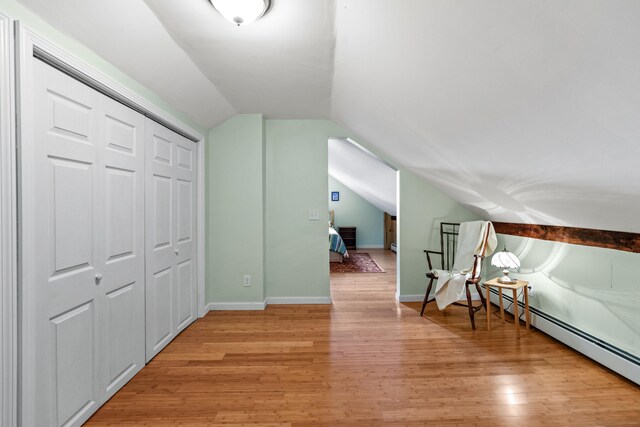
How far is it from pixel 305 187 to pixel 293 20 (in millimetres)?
2049

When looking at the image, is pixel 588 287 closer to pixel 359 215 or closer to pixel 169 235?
pixel 169 235

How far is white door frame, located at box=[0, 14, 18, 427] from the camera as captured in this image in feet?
3.88

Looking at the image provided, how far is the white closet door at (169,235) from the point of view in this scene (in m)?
2.27

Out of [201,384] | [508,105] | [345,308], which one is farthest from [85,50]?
[345,308]

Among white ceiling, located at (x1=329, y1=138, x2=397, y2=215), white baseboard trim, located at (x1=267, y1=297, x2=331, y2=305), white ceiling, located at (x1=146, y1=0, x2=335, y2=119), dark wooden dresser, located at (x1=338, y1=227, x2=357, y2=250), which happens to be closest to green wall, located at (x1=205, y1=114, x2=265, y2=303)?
white baseboard trim, located at (x1=267, y1=297, x2=331, y2=305)

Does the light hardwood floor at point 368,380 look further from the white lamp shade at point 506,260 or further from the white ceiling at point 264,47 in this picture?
the white ceiling at point 264,47

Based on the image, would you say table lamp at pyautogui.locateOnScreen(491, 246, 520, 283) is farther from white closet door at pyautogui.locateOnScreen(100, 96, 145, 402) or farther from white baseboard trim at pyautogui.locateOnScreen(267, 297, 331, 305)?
white closet door at pyautogui.locateOnScreen(100, 96, 145, 402)

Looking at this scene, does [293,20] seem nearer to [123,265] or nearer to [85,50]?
[85,50]

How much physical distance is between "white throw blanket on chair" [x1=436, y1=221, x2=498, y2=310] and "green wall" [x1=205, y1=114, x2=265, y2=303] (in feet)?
6.32

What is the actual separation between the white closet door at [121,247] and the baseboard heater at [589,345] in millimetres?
3225

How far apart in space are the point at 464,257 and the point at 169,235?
2903 millimetres

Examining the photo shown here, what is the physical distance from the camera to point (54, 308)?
1.43m

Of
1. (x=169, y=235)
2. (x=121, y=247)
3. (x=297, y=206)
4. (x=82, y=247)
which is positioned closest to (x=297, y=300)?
(x=297, y=206)

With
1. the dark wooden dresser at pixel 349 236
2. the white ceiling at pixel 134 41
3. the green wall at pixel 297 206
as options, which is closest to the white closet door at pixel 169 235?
the white ceiling at pixel 134 41
